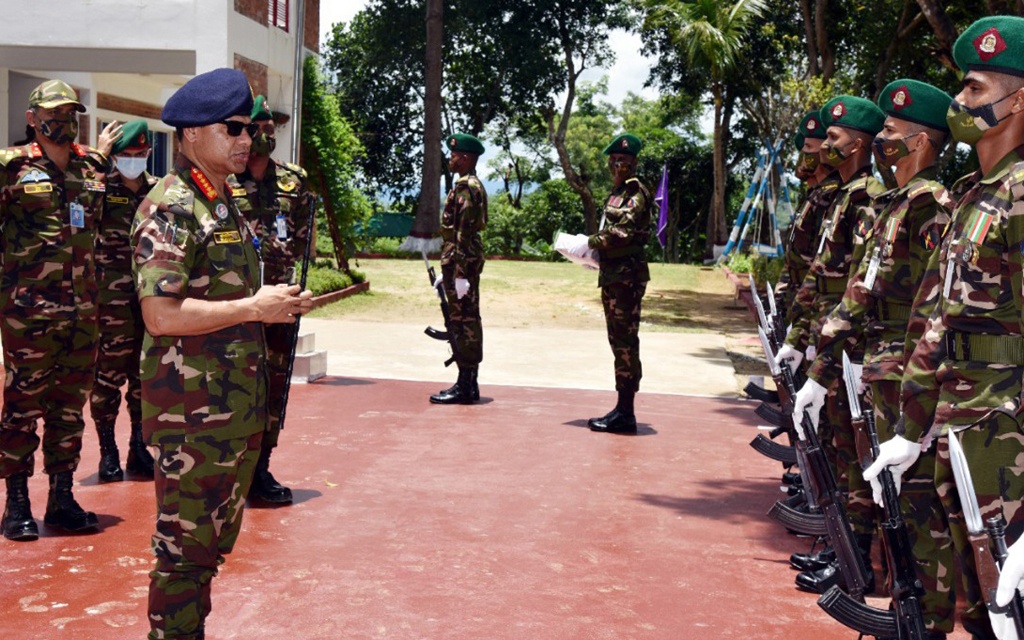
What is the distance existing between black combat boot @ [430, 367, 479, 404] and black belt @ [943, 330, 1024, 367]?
628 centimetres

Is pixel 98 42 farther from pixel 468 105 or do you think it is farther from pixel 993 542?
pixel 468 105

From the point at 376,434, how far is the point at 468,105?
3133cm

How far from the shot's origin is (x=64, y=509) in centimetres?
541

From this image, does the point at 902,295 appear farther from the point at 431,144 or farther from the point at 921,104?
the point at 431,144

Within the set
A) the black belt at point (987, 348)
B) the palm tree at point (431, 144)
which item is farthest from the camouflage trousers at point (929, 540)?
the palm tree at point (431, 144)

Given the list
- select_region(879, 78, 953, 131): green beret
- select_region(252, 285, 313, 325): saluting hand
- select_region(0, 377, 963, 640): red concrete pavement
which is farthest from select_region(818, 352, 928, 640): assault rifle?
select_region(252, 285, 313, 325): saluting hand

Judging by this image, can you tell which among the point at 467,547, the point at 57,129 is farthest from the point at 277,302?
the point at 57,129

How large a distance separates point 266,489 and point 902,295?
3617 mm

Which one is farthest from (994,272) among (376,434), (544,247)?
(544,247)

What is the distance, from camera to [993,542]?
273 cm

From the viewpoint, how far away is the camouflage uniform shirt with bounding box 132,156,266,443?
11.3 feet

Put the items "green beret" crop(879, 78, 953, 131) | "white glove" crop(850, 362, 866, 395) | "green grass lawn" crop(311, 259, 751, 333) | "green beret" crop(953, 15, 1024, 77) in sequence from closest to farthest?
1. "green beret" crop(953, 15, 1024, 77)
2. "green beret" crop(879, 78, 953, 131)
3. "white glove" crop(850, 362, 866, 395)
4. "green grass lawn" crop(311, 259, 751, 333)

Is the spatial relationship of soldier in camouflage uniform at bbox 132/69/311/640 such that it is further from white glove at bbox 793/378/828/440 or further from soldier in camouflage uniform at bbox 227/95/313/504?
soldier in camouflage uniform at bbox 227/95/313/504

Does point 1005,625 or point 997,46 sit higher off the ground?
point 997,46
